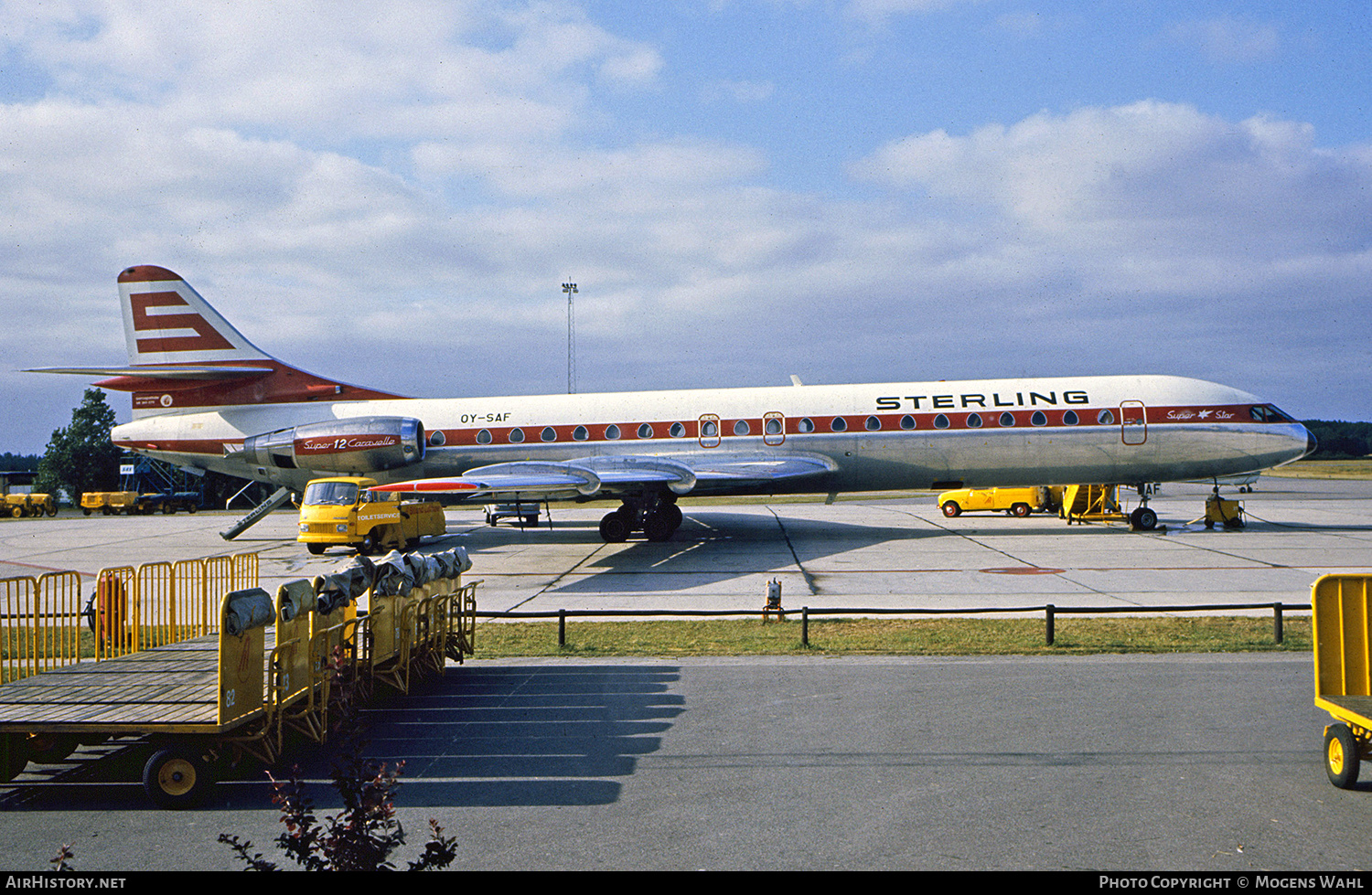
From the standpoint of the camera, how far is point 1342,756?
6.00 metres

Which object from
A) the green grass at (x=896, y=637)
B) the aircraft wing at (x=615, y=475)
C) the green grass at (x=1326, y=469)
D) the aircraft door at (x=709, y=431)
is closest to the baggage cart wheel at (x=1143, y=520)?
the aircraft wing at (x=615, y=475)

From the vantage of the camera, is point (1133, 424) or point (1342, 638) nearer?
point (1342, 638)

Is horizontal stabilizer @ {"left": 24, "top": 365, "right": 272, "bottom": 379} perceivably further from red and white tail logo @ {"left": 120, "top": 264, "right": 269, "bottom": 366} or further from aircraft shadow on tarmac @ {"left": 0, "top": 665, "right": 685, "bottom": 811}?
aircraft shadow on tarmac @ {"left": 0, "top": 665, "right": 685, "bottom": 811}

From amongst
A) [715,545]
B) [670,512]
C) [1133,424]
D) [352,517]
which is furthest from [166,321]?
[1133,424]

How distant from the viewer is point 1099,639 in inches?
434

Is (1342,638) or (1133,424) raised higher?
(1133,424)

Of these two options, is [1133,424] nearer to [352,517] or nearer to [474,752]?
[352,517]

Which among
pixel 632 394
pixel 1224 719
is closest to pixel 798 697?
pixel 1224 719

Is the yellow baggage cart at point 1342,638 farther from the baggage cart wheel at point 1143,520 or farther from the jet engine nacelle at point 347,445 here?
the jet engine nacelle at point 347,445

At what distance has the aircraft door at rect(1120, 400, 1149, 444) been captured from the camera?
75.5 feet

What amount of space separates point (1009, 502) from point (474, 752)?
27.9 metres

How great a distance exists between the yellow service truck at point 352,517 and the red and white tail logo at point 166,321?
230 inches
